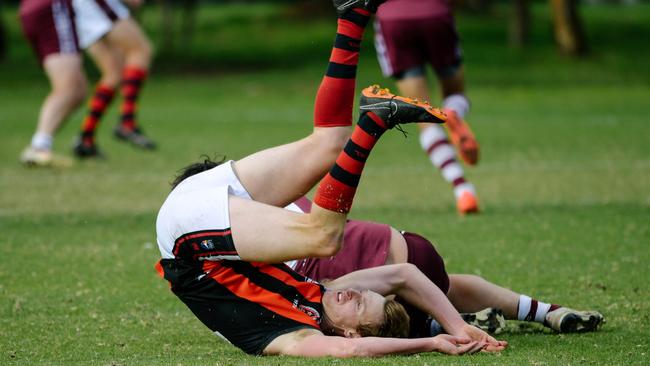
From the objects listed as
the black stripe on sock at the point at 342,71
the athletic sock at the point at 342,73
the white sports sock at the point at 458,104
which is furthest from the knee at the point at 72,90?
the black stripe on sock at the point at 342,71

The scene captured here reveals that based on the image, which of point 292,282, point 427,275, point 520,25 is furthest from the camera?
point 520,25

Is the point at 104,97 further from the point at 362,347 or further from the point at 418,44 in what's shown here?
the point at 362,347

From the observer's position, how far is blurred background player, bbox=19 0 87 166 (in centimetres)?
1238

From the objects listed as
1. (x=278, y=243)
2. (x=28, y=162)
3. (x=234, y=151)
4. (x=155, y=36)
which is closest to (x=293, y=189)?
(x=278, y=243)

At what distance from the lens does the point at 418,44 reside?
9.81 m

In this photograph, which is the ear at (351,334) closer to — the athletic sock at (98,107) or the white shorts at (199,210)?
the white shorts at (199,210)

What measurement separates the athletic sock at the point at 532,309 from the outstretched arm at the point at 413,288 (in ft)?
2.02

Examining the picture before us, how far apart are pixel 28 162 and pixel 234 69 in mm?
18780

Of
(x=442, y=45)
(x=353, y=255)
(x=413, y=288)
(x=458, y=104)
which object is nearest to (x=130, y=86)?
(x=442, y=45)

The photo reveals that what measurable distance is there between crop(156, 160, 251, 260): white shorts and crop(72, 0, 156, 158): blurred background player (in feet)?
24.9

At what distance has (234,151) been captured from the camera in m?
14.3

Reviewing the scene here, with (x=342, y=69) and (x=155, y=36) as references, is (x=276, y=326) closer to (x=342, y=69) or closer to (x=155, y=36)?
(x=342, y=69)

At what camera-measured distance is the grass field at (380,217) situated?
18.0ft

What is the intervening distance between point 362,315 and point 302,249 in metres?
0.46
